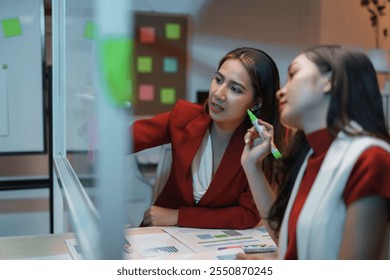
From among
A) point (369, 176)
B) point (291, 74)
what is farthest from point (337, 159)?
point (291, 74)

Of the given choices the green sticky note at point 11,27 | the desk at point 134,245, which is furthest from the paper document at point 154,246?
the green sticky note at point 11,27

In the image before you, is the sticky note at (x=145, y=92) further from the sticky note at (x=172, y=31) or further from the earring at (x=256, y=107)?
the earring at (x=256, y=107)

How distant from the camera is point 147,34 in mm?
3143

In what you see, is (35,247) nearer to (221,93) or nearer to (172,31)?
(221,93)

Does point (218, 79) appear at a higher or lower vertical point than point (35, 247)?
higher

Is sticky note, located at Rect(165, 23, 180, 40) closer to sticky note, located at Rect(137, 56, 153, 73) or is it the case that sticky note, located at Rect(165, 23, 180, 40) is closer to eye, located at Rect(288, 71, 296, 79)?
sticky note, located at Rect(137, 56, 153, 73)

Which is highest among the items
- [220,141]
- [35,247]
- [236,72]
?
[236,72]

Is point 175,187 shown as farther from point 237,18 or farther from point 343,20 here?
point 343,20

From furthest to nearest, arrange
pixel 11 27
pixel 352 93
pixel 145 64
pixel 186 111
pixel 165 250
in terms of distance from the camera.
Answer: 1. pixel 145 64
2. pixel 11 27
3. pixel 186 111
4. pixel 165 250
5. pixel 352 93

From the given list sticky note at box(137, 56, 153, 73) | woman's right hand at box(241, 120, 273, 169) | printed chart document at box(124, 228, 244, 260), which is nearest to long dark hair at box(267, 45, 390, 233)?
woman's right hand at box(241, 120, 273, 169)

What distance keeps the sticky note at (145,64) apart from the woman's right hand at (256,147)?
87.0 inches

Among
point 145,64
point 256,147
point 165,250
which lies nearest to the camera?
point 256,147

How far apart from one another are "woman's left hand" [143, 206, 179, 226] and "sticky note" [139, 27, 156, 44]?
1967 mm

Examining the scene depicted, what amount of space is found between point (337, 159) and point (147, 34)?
266 cm
